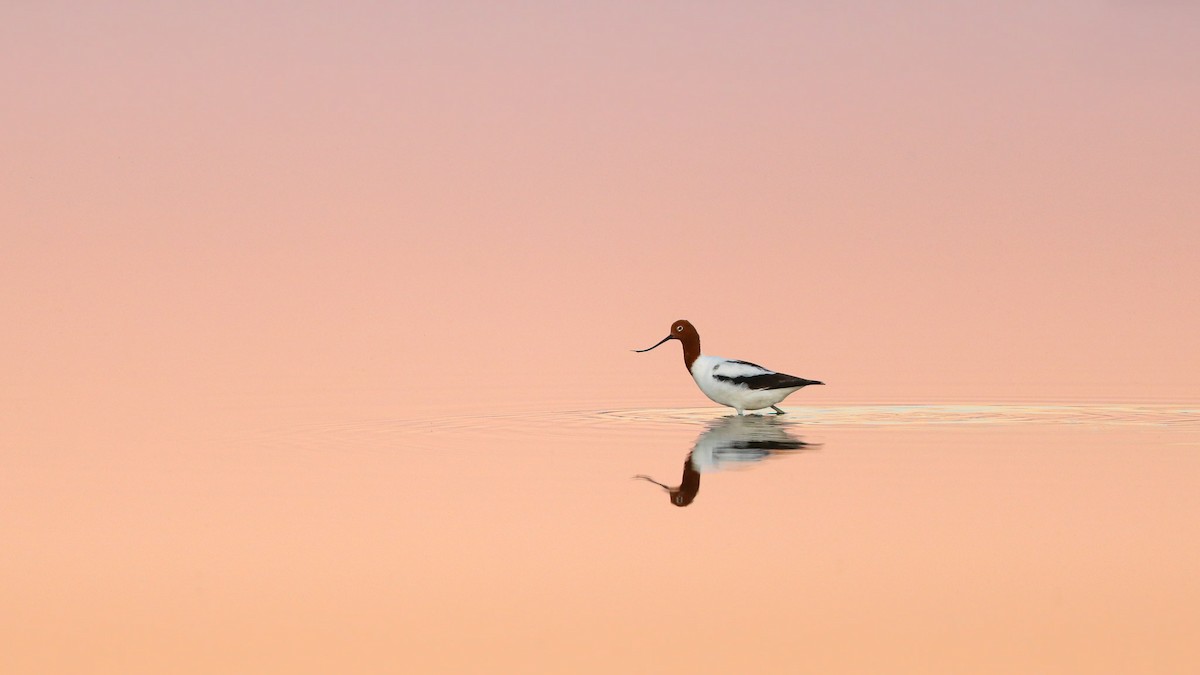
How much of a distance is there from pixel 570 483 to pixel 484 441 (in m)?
2.87

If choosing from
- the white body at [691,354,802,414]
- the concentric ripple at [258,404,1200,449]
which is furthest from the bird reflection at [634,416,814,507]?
the concentric ripple at [258,404,1200,449]

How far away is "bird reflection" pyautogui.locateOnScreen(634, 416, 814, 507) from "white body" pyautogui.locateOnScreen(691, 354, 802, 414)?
182mm

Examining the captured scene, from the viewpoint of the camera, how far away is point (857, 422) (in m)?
16.0

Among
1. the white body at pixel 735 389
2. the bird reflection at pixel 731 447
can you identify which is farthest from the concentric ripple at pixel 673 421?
the bird reflection at pixel 731 447

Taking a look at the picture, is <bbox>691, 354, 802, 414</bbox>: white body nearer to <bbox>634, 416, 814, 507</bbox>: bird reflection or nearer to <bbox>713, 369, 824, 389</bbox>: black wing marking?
<bbox>713, 369, 824, 389</bbox>: black wing marking

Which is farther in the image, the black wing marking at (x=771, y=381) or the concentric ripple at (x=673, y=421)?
the black wing marking at (x=771, y=381)

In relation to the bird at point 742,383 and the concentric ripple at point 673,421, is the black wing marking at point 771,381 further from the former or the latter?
the concentric ripple at point 673,421

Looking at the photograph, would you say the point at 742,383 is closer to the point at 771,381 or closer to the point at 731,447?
the point at 771,381

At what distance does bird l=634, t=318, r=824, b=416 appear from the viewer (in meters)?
17.0

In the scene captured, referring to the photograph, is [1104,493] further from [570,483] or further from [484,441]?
[484,441]

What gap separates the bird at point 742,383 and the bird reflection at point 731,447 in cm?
21

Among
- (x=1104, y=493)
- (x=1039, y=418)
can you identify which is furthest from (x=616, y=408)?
(x=1104, y=493)

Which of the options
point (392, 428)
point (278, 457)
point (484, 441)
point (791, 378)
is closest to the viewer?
point (278, 457)

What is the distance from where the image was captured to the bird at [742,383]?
55.8ft
